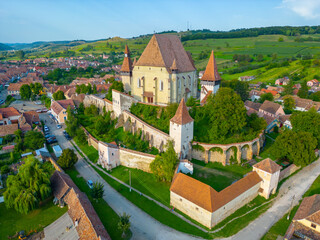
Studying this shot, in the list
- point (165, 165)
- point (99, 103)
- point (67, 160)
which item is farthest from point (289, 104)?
point (67, 160)

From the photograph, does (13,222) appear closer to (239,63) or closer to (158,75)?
(158,75)

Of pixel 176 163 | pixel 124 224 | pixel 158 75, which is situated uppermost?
pixel 158 75

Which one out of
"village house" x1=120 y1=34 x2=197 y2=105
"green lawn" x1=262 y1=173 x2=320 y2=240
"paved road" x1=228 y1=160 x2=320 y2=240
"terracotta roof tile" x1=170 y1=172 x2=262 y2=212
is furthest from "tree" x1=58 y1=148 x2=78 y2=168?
"green lawn" x1=262 y1=173 x2=320 y2=240

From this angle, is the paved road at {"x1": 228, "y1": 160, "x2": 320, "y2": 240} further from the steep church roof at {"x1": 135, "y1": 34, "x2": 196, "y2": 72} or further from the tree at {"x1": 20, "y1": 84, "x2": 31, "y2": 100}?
the tree at {"x1": 20, "y1": 84, "x2": 31, "y2": 100}

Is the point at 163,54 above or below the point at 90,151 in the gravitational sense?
above

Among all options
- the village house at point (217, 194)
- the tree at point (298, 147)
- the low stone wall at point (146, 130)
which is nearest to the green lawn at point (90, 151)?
the low stone wall at point (146, 130)

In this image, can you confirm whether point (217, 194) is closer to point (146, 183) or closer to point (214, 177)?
point (214, 177)

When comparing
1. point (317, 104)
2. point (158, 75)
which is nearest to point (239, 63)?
point (317, 104)
